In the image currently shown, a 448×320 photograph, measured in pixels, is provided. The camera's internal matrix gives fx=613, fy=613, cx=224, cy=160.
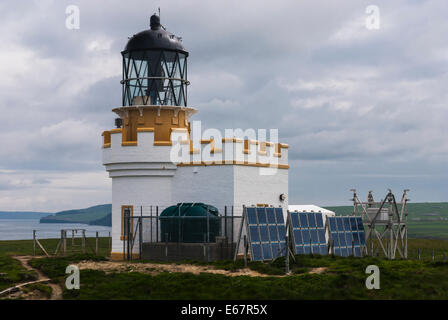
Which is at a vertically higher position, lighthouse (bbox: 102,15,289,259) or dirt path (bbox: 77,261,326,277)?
lighthouse (bbox: 102,15,289,259)

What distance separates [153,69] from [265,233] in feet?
45.4

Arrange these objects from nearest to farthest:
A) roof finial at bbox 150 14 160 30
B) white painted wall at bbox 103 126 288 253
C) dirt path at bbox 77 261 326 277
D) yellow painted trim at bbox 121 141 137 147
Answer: dirt path at bbox 77 261 326 277 → white painted wall at bbox 103 126 288 253 → yellow painted trim at bbox 121 141 137 147 → roof finial at bbox 150 14 160 30

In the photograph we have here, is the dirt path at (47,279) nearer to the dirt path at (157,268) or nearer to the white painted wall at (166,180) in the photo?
the dirt path at (157,268)

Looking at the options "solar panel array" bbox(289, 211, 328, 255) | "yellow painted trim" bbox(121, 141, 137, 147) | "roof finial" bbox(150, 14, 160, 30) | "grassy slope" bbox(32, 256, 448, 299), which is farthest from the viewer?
"roof finial" bbox(150, 14, 160, 30)

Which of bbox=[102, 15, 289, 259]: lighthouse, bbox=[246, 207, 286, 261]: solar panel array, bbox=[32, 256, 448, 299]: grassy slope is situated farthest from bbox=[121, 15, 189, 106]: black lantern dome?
bbox=[32, 256, 448, 299]: grassy slope

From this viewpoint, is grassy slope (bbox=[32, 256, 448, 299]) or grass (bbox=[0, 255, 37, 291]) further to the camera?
grass (bbox=[0, 255, 37, 291])

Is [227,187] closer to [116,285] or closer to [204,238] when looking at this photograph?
[204,238]

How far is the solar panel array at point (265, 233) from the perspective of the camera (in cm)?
3075

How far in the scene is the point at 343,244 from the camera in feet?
121

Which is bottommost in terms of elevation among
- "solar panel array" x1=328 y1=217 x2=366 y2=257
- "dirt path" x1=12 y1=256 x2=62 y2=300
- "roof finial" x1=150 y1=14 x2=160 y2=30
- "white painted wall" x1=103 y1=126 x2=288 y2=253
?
"dirt path" x1=12 y1=256 x2=62 y2=300

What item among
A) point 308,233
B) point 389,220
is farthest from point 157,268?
point 389,220

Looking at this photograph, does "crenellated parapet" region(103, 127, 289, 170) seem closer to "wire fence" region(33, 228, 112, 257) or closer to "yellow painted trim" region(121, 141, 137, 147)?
"yellow painted trim" region(121, 141, 137, 147)

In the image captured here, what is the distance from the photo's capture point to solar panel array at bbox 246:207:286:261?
1211 inches

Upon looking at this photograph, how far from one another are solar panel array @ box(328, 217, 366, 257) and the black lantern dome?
41.4 feet
